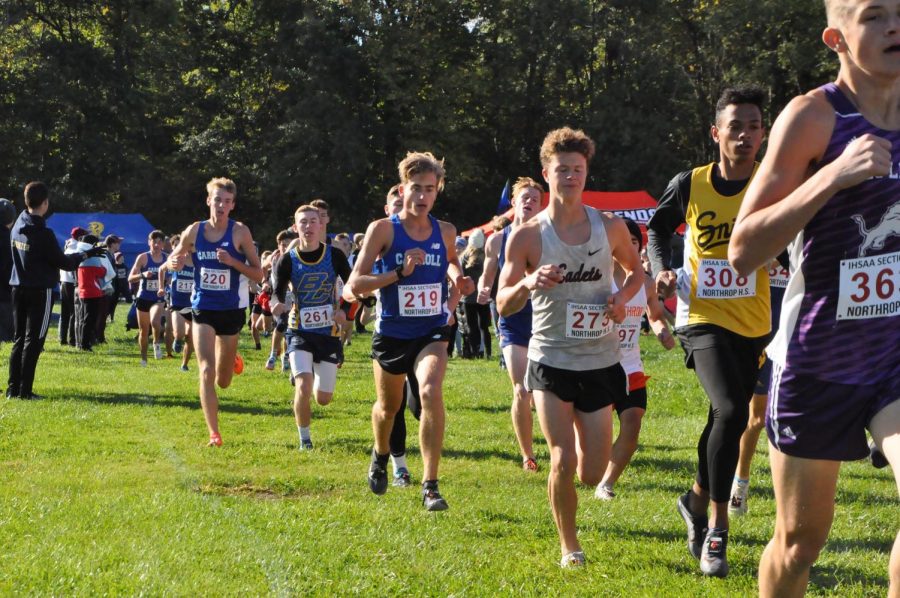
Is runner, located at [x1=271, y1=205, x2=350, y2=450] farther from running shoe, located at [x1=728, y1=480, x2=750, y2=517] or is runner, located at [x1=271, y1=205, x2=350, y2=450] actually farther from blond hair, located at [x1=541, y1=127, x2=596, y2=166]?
blond hair, located at [x1=541, y1=127, x2=596, y2=166]

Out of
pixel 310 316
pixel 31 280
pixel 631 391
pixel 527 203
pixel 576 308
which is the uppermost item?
pixel 527 203

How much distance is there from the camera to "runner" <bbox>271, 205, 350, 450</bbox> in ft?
31.0

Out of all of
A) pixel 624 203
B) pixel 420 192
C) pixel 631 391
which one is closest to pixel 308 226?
pixel 420 192

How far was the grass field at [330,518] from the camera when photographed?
5.15 m

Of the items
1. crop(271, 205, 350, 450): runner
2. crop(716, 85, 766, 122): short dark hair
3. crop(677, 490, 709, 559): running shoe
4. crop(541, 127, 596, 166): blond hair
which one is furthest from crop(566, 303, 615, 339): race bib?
crop(271, 205, 350, 450): runner

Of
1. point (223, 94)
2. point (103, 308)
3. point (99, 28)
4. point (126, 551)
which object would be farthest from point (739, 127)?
point (99, 28)

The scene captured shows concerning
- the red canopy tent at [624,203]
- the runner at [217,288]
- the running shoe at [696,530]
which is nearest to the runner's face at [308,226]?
the runner at [217,288]

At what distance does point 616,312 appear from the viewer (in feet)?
18.5

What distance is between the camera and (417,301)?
7309mm

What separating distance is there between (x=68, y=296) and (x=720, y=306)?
16.4 m

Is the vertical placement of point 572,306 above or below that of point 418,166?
below

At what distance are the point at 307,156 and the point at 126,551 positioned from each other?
1704 inches

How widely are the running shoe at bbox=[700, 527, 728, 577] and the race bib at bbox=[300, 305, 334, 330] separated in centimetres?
485

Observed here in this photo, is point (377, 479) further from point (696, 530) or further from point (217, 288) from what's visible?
point (217, 288)
